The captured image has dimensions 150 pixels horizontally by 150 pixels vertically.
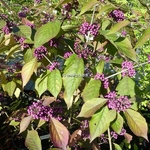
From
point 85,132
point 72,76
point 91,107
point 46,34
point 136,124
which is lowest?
point 85,132

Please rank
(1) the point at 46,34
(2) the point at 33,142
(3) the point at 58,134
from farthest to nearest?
(2) the point at 33,142 < (3) the point at 58,134 < (1) the point at 46,34

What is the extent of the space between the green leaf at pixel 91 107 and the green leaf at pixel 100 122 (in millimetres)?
39

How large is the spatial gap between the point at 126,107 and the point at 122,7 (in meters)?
0.38

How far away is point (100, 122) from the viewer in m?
1.05

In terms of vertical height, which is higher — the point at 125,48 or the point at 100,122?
the point at 125,48

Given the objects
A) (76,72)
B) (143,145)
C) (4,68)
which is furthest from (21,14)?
(143,145)

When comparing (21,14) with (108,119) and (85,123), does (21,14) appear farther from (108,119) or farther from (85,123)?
(108,119)

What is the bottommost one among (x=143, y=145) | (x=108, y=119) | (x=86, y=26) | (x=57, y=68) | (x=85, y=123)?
(x=143, y=145)

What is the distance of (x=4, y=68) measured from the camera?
55.6 inches

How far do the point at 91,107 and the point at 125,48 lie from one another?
0.23m

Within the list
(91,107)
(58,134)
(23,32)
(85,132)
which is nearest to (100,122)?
(91,107)

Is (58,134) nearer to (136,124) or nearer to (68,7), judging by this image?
(136,124)

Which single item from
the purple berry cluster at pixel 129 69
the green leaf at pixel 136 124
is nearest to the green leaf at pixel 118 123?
the green leaf at pixel 136 124

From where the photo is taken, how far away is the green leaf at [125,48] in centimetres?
101
